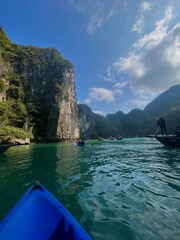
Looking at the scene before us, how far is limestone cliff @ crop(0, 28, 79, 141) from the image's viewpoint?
224ft

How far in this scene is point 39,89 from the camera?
87.2 meters

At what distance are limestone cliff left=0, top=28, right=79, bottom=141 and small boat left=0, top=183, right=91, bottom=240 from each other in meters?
60.3

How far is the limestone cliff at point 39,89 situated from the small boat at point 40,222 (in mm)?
60286

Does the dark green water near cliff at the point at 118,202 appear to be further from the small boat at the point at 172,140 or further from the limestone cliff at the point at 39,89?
the limestone cliff at the point at 39,89

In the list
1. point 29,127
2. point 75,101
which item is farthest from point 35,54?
point 29,127

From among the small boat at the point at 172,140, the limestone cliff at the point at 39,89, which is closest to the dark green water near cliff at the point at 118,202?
the small boat at the point at 172,140

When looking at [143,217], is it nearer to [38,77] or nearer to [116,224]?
[116,224]

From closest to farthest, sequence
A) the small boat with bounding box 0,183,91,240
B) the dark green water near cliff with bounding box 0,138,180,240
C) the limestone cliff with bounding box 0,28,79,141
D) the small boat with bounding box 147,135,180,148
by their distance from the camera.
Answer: the small boat with bounding box 0,183,91,240, the dark green water near cliff with bounding box 0,138,180,240, the small boat with bounding box 147,135,180,148, the limestone cliff with bounding box 0,28,79,141

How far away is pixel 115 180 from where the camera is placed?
8.78 m

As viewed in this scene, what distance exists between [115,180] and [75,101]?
100921 millimetres

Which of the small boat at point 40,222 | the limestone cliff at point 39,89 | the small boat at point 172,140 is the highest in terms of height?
the limestone cliff at point 39,89

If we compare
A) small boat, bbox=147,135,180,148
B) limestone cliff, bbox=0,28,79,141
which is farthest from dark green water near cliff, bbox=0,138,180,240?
limestone cliff, bbox=0,28,79,141

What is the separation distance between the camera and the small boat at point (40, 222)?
2.52m

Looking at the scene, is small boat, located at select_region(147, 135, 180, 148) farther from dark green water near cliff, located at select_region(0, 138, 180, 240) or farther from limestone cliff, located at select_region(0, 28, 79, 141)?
limestone cliff, located at select_region(0, 28, 79, 141)
